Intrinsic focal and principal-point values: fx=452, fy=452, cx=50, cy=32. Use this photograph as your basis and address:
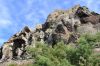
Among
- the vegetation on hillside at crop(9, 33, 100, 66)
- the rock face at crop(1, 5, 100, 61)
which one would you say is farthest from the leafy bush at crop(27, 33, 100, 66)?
the rock face at crop(1, 5, 100, 61)

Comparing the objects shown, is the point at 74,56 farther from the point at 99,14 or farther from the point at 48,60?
the point at 99,14

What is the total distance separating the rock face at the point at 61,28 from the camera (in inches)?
4449

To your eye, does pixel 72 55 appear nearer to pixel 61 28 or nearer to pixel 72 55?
pixel 72 55

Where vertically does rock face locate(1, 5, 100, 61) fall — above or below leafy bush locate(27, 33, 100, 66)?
above

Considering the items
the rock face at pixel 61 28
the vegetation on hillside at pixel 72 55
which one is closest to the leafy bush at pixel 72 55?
the vegetation on hillside at pixel 72 55

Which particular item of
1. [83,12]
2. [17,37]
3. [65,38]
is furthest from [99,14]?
[17,37]

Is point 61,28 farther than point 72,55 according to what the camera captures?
Yes

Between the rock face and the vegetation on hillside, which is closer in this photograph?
the vegetation on hillside

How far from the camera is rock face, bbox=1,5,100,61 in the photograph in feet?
371

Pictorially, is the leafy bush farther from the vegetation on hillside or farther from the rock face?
the rock face

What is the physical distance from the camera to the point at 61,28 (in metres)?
114

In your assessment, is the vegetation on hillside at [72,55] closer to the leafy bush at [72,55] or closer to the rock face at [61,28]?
the leafy bush at [72,55]

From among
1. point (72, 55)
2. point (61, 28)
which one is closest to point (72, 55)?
point (72, 55)

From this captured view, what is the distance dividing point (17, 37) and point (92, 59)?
76255 mm
